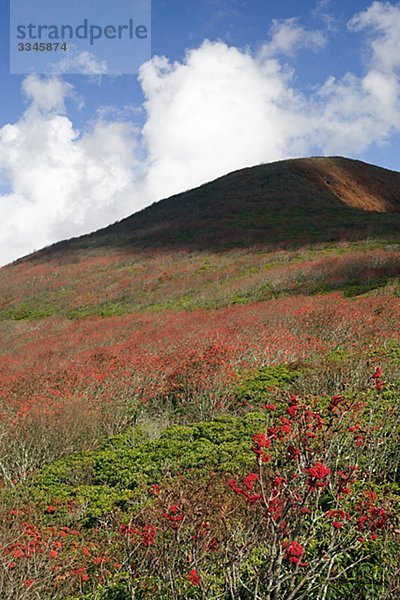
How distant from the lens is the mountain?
1369 inches

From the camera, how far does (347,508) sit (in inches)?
163

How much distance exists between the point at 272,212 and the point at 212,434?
36.2 meters

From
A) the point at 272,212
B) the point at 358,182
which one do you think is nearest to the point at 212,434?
the point at 272,212

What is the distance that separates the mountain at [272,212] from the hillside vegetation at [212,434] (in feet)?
16.7

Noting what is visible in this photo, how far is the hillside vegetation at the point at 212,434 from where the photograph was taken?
3.39m

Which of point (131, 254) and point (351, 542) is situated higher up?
point (131, 254)

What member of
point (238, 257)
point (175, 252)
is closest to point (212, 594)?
point (238, 257)

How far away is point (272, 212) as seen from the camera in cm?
4134

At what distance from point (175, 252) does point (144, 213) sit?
19438mm

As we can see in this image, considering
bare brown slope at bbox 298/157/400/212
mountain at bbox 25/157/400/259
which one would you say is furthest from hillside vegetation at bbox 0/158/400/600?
bare brown slope at bbox 298/157/400/212

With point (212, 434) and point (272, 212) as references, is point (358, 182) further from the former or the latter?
point (212, 434)

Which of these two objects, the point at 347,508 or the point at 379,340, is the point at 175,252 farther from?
the point at 347,508

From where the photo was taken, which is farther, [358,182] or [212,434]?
[358,182]

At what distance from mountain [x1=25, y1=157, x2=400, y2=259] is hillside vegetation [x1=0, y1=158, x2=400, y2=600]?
509cm
